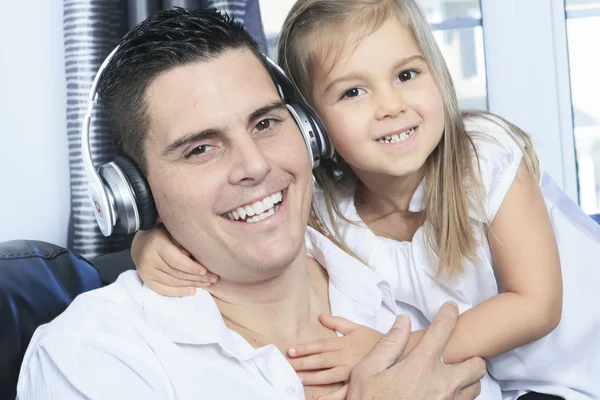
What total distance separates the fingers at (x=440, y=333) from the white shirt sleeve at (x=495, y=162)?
0.21 meters

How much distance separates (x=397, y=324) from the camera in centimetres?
130

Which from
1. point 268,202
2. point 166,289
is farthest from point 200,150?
point 166,289

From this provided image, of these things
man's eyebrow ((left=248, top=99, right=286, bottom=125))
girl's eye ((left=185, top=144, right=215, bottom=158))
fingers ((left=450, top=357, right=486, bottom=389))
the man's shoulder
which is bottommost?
fingers ((left=450, top=357, right=486, bottom=389))

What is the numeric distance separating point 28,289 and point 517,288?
0.90 metres

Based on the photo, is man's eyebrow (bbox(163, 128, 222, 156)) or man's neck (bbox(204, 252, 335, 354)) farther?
man's neck (bbox(204, 252, 335, 354))

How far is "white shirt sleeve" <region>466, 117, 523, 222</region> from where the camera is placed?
142 cm

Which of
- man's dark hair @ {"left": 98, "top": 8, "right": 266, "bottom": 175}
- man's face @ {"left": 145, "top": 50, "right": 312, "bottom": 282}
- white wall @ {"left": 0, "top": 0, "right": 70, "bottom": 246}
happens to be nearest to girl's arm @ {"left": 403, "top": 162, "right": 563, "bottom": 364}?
man's face @ {"left": 145, "top": 50, "right": 312, "bottom": 282}

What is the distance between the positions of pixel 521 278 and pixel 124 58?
840 millimetres

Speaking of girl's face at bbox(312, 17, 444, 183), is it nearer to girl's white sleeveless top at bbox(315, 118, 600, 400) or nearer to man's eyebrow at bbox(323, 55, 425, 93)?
man's eyebrow at bbox(323, 55, 425, 93)

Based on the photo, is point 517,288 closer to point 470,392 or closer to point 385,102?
point 470,392

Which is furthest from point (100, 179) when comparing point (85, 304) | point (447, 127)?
point (447, 127)

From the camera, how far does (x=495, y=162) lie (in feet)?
4.79

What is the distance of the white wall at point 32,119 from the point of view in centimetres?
192

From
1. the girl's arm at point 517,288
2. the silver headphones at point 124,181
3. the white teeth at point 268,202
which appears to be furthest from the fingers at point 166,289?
the girl's arm at point 517,288
